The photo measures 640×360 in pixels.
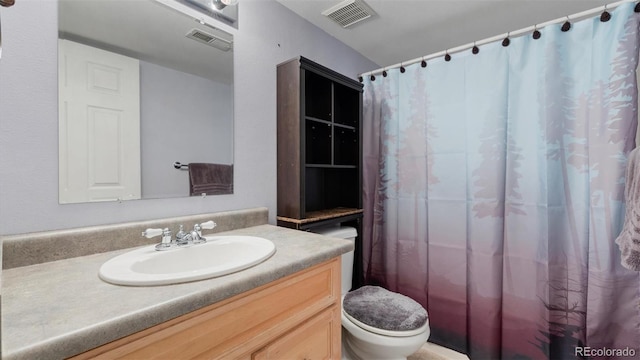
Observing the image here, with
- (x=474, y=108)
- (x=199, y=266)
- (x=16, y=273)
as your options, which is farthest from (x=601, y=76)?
(x=16, y=273)

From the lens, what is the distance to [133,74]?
3.73 feet

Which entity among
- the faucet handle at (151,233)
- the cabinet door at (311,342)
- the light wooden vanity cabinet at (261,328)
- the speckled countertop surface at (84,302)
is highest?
the faucet handle at (151,233)

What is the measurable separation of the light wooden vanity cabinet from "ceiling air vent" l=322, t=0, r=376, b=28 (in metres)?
1.50

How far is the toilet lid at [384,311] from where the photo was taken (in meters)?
1.32

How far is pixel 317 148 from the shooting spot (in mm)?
1977

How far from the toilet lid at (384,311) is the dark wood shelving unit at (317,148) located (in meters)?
0.45

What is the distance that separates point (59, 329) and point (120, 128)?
801 mm

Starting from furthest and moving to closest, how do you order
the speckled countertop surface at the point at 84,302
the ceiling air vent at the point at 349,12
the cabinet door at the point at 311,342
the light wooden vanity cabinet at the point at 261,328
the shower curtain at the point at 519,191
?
the ceiling air vent at the point at 349,12 → the shower curtain at the point at 519,191 → the cabinet door at the point at 311,342 → the light wooden vanity cabinet at the point at 261,328 → the speckled countertop surface at the point at 84,302

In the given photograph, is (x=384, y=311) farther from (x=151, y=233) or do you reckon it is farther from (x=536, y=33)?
(x=536, y=33)

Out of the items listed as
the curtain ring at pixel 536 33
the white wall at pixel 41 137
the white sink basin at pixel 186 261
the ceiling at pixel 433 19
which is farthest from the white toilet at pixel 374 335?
the ceiling at pixel 433 19

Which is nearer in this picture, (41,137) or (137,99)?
(41,137)

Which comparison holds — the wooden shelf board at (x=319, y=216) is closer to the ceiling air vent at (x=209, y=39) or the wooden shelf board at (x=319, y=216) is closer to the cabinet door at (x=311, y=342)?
the cabinet door at (x=311, y=342)

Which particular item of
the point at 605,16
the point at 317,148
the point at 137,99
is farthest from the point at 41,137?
the point at 605,16

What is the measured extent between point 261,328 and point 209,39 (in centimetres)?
131
